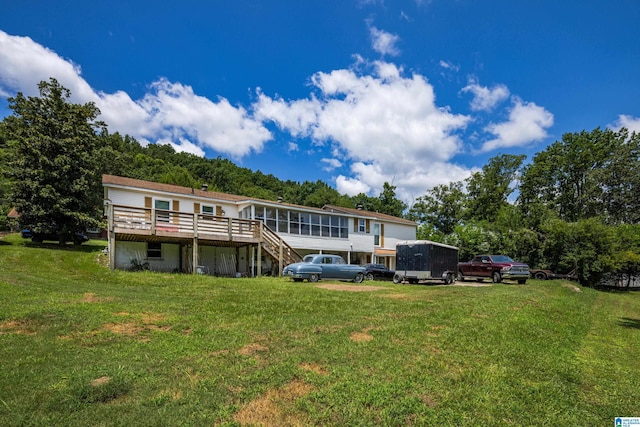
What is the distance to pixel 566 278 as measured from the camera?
28.0 metres

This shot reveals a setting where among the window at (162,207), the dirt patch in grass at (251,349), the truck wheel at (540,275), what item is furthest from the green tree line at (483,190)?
the dirt patch in grass at (251,349)

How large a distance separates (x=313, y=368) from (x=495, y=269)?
807 inches

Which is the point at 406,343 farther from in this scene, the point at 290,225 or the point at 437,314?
the point at 290,225

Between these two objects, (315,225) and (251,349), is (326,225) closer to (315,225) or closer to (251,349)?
(315,225)

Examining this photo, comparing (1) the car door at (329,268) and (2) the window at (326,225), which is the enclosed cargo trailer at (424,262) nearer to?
(1) the car door at (329,268)

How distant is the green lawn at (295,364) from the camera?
3.89 meters

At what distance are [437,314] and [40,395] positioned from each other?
8005mm

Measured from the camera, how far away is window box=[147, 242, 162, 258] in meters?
19.0

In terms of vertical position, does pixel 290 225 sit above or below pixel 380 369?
above

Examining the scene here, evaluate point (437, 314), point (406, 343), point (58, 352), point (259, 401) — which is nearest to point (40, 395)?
point (58, 352)

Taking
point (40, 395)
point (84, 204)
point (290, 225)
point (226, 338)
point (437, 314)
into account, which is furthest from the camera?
point (290, 225)

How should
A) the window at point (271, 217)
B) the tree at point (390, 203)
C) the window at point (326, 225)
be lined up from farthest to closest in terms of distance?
the tree at point (390, 203), the window at point (326, 225), the window at point (271, 217)

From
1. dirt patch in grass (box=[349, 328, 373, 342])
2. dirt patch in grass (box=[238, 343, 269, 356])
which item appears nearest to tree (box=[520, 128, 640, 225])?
dirt patch in grass (box=[349, 328, 373, 342])

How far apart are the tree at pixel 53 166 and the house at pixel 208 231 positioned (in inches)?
120
